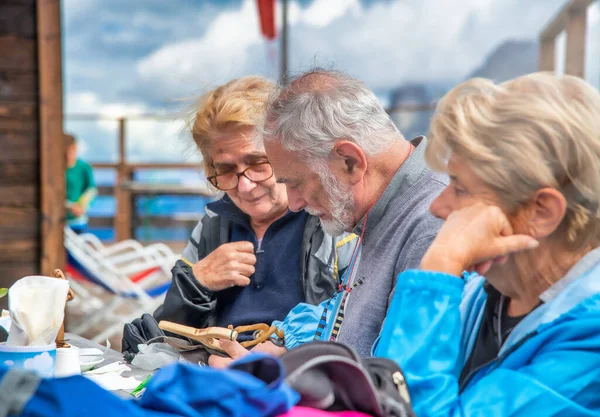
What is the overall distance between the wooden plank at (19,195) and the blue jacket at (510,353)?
324cm

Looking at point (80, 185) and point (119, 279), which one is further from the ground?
point (80, 185)

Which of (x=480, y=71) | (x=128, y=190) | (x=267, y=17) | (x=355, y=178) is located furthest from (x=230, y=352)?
(x=128, y=190)

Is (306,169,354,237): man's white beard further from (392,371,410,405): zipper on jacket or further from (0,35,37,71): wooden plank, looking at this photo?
(0,35,37,71): wooden plank

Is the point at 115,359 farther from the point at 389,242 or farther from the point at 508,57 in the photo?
the point at 508,57

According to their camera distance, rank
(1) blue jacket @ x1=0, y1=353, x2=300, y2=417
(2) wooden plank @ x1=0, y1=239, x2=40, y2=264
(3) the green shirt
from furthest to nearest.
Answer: (3) the green shirt, (2) wooden plank @ x1=0, y1=239, x2=40, y2=264, (1) blue jacket @ x1=0, y1=353, x2=300, y2=417

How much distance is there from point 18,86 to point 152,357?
2645 mm

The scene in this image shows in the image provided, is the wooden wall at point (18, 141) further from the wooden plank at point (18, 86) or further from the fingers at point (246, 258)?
the fingers at point (246, 258)

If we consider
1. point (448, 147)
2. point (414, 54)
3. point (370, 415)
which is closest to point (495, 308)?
point (448, 147)

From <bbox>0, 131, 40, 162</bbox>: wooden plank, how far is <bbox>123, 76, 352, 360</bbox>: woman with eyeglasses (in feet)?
6.08

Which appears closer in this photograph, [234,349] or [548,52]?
[234,349]

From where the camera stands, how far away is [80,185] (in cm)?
639

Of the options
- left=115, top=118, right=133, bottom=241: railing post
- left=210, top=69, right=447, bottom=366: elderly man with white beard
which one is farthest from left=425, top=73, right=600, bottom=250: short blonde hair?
left=115, top=118, right=133, bottom=241: railing post

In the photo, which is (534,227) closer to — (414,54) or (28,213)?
(28,213)

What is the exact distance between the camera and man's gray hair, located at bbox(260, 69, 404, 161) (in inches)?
66.0
